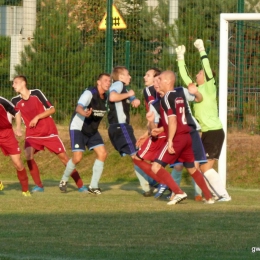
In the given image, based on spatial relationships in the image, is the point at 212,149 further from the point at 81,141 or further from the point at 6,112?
the point at 6,112

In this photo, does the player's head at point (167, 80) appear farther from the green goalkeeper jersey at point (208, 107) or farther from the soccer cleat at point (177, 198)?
the soccer cleat at point (177, 198)

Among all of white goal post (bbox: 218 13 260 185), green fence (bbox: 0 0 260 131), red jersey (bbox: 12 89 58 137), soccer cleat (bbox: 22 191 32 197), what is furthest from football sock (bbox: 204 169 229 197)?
green fence (bbox: 0 0 260 131)

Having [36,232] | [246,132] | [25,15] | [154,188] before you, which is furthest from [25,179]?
Result: [25,15]

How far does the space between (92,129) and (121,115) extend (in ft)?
2.31

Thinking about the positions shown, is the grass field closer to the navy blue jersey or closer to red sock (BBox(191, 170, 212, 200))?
red sock (BBox(191, 170, 212, 200))

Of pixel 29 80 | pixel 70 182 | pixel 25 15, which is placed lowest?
pixel 70 182

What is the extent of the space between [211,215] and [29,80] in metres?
9.54

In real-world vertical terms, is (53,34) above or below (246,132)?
above

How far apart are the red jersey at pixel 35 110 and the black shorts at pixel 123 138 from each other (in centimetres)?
133

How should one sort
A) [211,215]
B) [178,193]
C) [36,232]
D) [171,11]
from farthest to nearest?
[171,11] < [178,193] < [211,215] < [36,232]

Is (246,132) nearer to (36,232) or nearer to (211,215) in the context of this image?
(211,215)

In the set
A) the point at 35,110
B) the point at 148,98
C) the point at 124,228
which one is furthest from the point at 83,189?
the point at 124,228

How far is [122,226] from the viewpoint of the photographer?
373 inches

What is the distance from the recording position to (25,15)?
1912 cm
